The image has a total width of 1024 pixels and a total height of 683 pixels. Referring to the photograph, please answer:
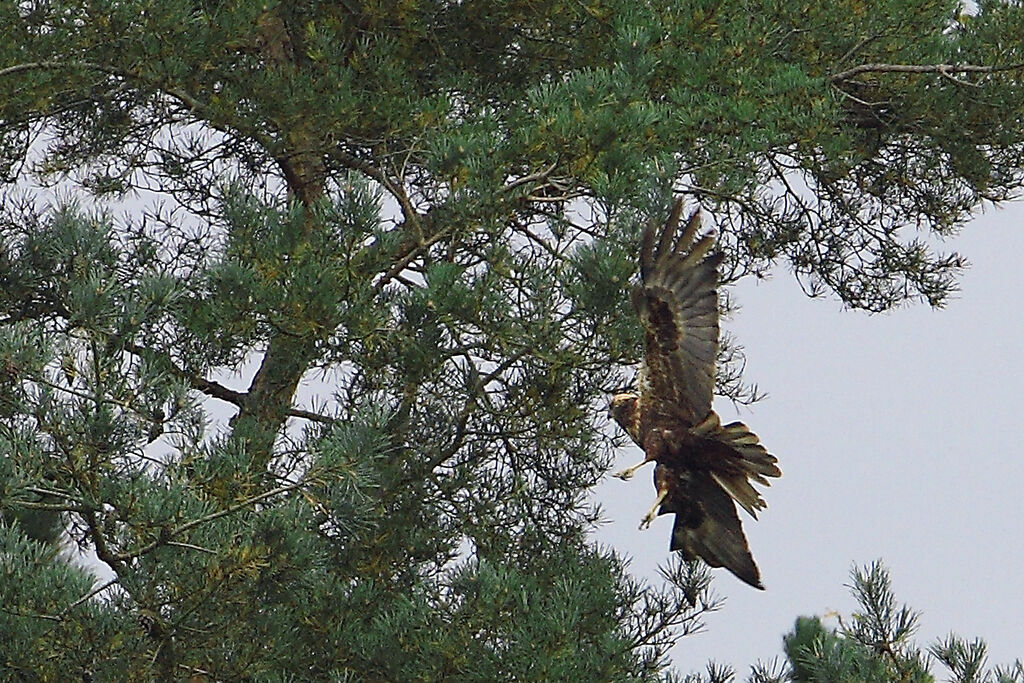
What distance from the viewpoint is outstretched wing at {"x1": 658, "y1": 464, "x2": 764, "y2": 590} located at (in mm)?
3943

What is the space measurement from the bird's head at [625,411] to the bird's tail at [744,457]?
0.50 feet

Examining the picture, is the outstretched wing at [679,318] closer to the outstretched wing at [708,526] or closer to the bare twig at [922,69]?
the outstretched wing at [708,526]

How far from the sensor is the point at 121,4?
448 cm

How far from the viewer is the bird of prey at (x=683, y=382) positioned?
3.74m

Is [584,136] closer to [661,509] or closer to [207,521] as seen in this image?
[661,509]

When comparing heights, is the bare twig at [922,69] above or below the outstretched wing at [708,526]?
above

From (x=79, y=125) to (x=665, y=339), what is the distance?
8.33 feet

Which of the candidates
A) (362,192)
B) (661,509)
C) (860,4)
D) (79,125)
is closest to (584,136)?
(362,192)

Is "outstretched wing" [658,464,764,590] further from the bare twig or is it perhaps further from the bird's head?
the bare twig

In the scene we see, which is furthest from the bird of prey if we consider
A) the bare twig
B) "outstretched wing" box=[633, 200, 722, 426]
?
the bare twig

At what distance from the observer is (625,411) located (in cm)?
384

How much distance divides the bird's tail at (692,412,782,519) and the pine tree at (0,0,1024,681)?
29cm

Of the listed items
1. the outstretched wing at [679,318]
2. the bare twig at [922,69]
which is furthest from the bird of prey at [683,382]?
the bare twig at [922,69]

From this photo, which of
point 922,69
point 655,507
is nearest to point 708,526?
point 655,507
